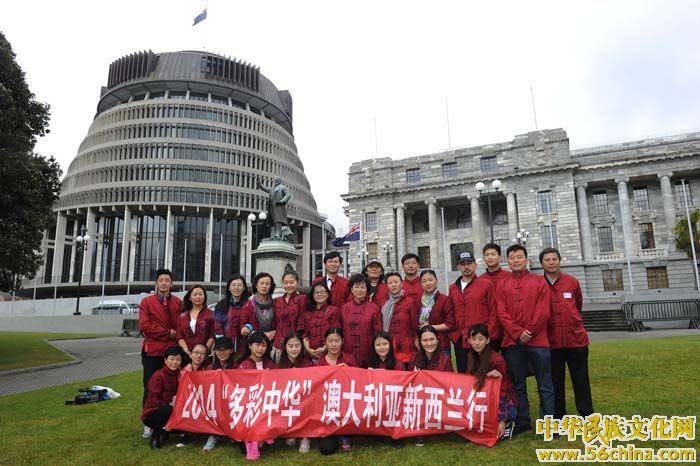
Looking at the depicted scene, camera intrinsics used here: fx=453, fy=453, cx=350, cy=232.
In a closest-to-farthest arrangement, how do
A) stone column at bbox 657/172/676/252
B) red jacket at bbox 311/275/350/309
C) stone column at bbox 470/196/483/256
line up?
red jacket at bbox 311/275/350/309 → stone column at bbox 657/172/676/252 → stone column at bbox 470/196/483/256

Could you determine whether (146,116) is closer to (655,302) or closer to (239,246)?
(239,246)

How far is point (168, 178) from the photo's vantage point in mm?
69812

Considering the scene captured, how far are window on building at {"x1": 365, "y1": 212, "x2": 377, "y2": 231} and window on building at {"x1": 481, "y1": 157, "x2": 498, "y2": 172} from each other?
14.0 m

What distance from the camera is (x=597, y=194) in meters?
50.4

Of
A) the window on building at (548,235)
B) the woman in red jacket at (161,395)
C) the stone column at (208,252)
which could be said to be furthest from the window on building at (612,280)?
the stone column at (208,252)

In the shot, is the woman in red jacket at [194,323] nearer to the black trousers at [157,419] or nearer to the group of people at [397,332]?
the group of people at [397,332]

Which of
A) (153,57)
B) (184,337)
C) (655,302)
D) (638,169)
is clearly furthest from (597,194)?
(153,57)

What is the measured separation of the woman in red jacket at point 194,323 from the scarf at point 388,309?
2.97m

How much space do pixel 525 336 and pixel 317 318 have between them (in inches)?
132

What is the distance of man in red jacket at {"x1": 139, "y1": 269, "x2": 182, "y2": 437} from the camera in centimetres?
780

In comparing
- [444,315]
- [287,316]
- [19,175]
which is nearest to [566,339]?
→ [444,315]

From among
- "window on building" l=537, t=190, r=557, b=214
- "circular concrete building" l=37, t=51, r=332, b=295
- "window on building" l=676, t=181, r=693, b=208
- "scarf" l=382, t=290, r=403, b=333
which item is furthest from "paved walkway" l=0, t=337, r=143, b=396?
"window on building" l=676, t=181, r=693, b=208

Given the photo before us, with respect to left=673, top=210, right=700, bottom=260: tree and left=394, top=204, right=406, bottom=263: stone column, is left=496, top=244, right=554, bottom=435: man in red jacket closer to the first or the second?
left=673, top=210, right=700, bottom=260: tree

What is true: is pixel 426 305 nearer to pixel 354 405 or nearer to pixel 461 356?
pixel 461 356
